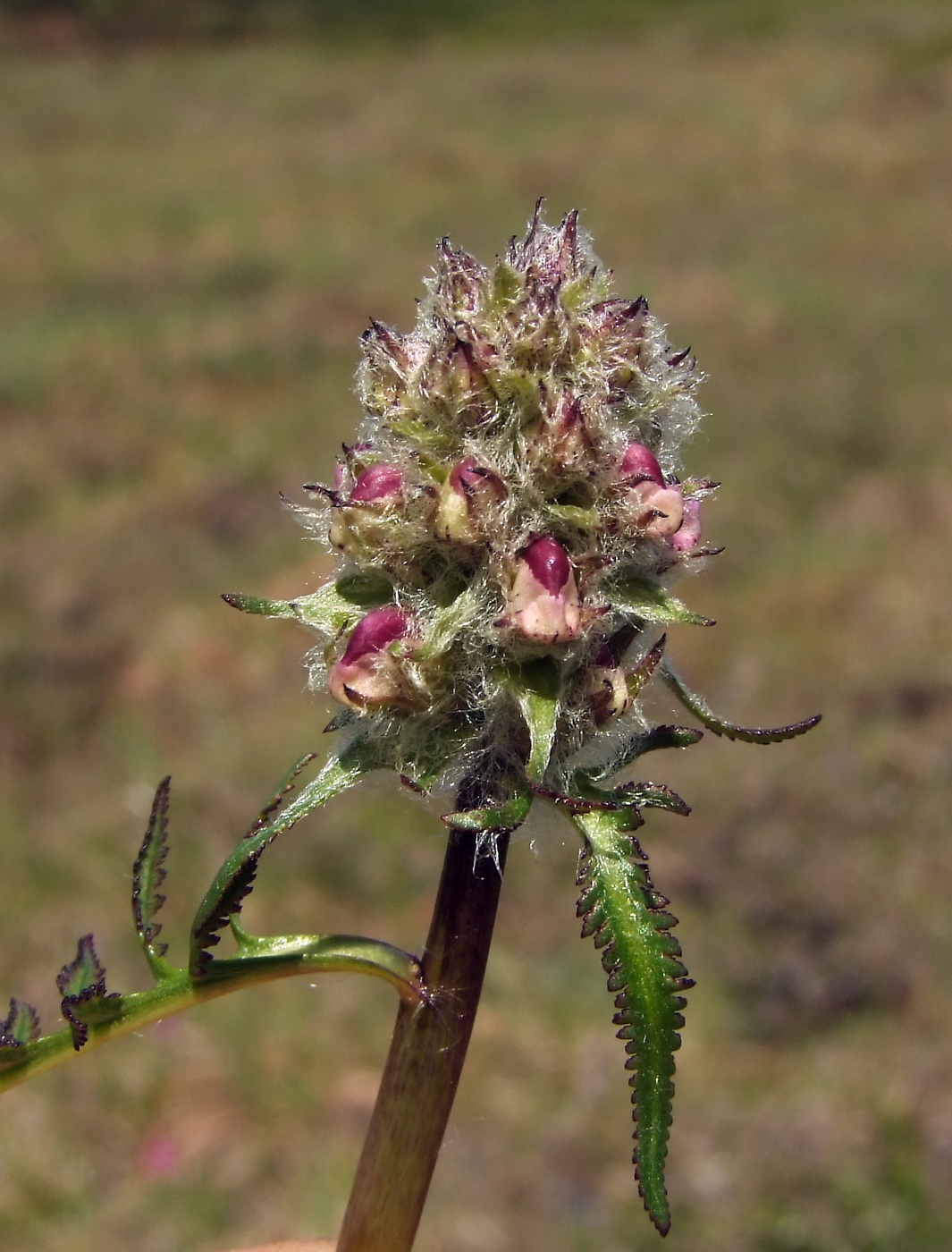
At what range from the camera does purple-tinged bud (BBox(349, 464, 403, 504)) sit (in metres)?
1.49

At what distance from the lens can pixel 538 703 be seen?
142 centimetres

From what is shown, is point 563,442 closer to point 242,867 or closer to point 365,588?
point 365,588

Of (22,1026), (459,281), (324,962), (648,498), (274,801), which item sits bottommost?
(22,1026)

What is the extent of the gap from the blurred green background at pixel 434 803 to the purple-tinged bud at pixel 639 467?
0.43 meters

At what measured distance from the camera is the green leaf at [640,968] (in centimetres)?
126

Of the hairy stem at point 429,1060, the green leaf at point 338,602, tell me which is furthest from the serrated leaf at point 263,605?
the hairy stem at point 429,1060

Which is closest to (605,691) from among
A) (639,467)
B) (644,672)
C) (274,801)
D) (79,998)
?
(644,672)

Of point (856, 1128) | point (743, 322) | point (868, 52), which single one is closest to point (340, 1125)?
point (856, 1128)

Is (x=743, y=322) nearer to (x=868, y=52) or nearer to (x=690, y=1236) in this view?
(x=690, y=1236)

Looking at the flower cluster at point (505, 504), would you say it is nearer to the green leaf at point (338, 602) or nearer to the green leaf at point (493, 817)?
the green leaf at point (338, 602)

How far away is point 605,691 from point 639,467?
264 millimetres

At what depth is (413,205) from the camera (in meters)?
21.8

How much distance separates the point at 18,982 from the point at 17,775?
7.34 feet

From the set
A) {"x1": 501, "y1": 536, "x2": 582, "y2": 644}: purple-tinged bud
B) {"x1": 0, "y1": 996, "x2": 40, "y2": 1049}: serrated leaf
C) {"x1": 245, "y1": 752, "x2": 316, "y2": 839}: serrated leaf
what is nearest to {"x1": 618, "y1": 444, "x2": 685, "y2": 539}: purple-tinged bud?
{"x1": 501, "y1": 536, "x2": 582, "y2": 644}: purple-tinged bud
